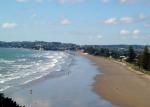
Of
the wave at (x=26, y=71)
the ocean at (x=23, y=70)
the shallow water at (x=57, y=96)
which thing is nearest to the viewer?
the shallow water at (x=57, y=96)

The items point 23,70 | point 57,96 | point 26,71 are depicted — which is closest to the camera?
point 57,96

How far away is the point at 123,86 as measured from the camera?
4812cm

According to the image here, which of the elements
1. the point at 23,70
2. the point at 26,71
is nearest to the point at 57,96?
the point at 26,71

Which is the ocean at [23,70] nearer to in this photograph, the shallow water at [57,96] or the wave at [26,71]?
the wave at [26,71]

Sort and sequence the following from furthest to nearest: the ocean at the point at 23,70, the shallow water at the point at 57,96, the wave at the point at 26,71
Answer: the wave at the point at 26,71, the ocean at the point at 23,70, the shallow water at the point at 57,96

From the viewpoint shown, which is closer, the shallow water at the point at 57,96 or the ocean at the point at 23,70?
the shallow water at the point at 57,96

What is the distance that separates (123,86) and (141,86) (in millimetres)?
2561

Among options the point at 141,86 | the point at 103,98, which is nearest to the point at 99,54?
the point at 141,86

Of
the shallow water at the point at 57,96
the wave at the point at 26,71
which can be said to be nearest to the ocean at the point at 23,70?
the wave at the point at 26,71

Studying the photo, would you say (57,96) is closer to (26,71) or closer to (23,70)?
(26,71)

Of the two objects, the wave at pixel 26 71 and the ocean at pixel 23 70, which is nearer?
the ocean at pixel 23 70

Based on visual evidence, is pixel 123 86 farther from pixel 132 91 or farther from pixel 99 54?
pixel 99 54

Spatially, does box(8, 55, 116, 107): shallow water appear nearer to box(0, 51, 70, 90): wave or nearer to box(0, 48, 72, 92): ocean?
box(0, 48, 72, 92): ocean

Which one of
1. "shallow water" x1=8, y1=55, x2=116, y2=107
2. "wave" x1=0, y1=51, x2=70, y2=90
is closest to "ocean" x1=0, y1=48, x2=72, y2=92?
"wave" x1=0, y1=51, x2=70, y2=90
